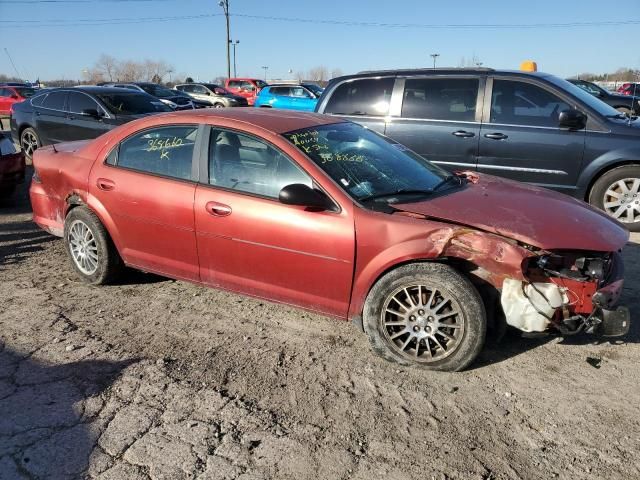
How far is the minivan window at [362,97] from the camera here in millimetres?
6898

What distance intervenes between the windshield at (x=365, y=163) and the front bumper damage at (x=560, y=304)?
940 millimetres

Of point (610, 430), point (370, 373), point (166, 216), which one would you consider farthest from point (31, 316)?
point (610, 430)

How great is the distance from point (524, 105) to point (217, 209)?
4383 mm

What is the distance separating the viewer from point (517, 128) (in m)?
6.27

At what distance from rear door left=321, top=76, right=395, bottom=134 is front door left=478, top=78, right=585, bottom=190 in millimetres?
1307

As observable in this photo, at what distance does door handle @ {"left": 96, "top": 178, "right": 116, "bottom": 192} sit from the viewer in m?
4.22

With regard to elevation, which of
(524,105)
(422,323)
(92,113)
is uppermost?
(524,105)

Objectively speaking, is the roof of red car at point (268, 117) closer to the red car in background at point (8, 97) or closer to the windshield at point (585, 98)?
the windshield at point (585, 98)

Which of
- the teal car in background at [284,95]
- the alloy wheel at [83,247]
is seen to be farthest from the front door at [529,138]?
the teal car in background at [284,95]

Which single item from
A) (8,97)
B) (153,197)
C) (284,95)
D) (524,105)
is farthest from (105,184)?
(8,97)

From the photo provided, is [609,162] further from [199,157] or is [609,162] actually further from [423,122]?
[199,157]

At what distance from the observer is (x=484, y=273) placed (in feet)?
10.3

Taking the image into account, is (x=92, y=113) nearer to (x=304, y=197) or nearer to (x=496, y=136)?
(x=496, y=136)

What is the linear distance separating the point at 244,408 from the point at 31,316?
2158 millimetres
